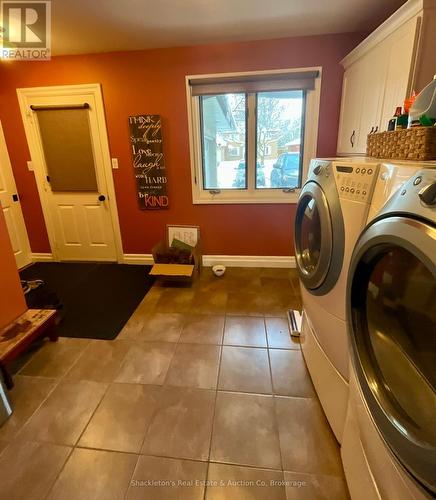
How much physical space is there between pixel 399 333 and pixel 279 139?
8.02 feet

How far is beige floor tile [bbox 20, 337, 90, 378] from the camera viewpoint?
1696 mm

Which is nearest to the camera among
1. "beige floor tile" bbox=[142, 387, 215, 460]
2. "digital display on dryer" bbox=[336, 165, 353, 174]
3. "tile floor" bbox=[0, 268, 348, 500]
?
"digital display on dryer" bbox=[336, 165, 353, 174]

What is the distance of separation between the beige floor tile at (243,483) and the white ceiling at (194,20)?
2.74 meters

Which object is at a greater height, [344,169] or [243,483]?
[344,169]

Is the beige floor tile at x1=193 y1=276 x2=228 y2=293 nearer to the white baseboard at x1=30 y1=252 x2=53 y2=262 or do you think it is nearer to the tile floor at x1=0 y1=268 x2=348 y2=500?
the tile floor at x1=0 y1=268 x2=348 y2=500

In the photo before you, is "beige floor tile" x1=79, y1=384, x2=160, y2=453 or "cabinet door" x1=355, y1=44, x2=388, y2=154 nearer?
"beige floor tile" x1=79, y1=384, x2=160, y2=453

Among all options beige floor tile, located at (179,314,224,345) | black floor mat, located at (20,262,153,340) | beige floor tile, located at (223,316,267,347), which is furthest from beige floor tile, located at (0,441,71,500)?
beige floor tile, located at (223,316,267,347)

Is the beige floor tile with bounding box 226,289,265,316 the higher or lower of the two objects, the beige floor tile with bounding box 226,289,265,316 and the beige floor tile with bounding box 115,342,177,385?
the higher

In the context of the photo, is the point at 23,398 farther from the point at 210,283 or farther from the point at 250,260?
the point at 250,260

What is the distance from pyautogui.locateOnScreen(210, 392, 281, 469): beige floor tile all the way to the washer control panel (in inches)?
45.4

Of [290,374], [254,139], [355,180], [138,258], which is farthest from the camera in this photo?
[138,258]

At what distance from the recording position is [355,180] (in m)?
0.97

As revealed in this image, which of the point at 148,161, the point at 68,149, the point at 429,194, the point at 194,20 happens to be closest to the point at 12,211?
the point at 68,149

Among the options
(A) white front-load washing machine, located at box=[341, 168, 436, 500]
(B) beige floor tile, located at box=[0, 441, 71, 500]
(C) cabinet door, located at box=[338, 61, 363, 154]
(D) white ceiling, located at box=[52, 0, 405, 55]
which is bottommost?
(B) beige floor tile, located at box=[0, 441, 71, 500]
